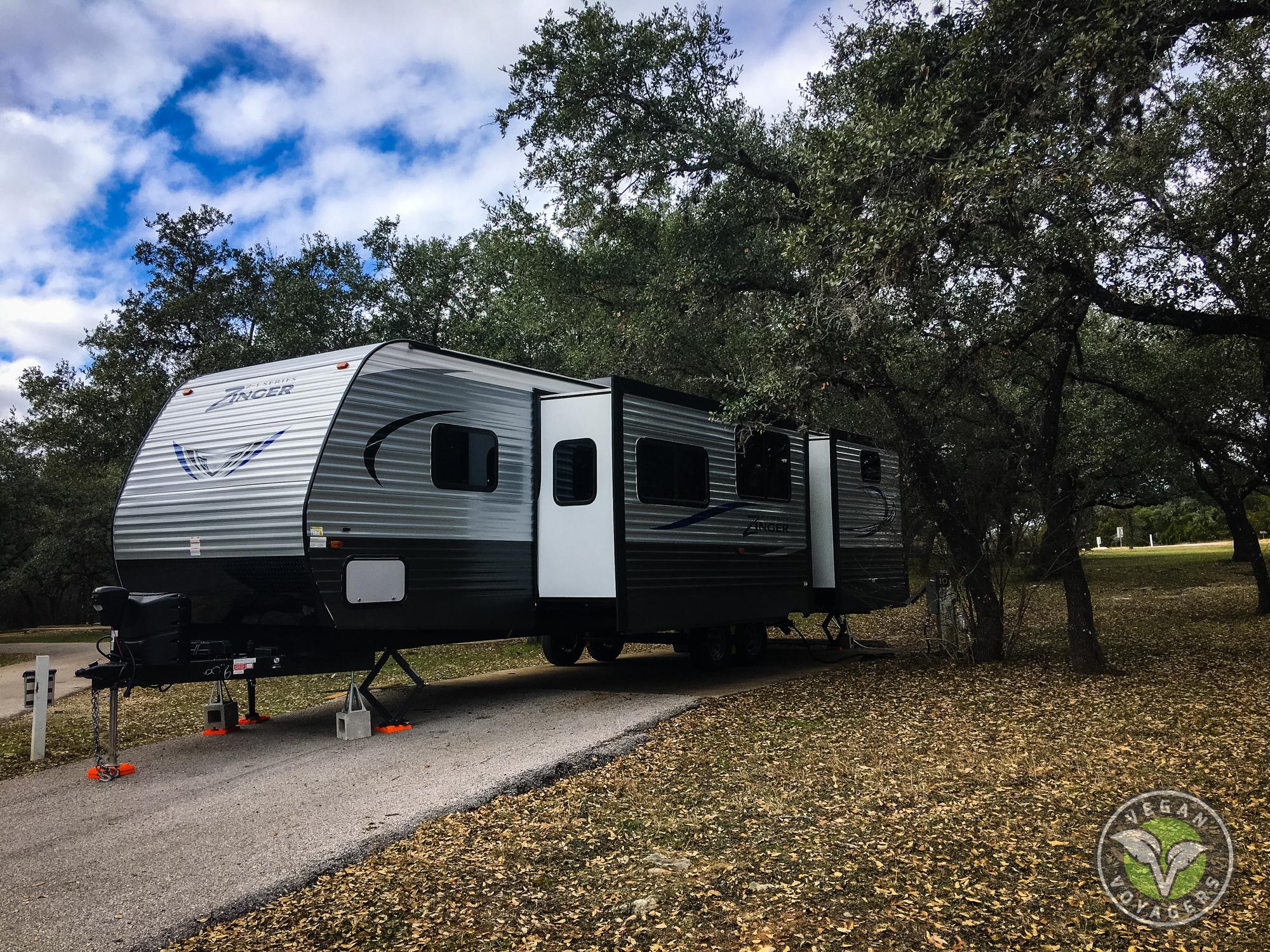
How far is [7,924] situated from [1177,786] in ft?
20.8

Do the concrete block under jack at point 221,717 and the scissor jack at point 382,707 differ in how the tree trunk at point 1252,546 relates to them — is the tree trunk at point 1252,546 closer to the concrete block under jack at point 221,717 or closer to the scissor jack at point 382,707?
the scissor jack at point 382,707

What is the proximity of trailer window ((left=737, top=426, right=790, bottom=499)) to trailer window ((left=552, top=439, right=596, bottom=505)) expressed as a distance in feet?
7.15

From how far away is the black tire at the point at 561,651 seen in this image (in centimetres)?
1265

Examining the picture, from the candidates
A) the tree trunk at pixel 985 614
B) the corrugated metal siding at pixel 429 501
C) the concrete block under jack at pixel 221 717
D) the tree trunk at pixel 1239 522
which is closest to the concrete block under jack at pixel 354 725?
the corrugated metal siding at pixel 429 501

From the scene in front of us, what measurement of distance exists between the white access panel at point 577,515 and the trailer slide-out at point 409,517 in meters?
0.02

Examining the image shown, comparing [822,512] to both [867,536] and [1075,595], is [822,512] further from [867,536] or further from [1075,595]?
[1075,595]

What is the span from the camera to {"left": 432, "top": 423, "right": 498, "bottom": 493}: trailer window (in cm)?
846

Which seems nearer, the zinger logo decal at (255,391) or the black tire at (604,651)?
the zinger logo decal at (255,391)

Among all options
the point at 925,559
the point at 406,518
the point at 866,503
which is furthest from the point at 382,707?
the point at 925,559

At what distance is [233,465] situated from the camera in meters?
7.87

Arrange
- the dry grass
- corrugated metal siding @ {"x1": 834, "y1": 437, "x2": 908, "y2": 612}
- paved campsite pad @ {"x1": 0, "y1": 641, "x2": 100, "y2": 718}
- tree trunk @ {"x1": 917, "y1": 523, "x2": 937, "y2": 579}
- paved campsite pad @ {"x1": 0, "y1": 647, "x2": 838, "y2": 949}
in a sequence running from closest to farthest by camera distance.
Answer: the dry grass → paved campsite pad @ {"x1": 0, "y1": 647, "x2": 838, "y2": 949} → paved campsite pad @ {"x1": 0, "y1": 641, "x2": 100, "y2": 718} → corrugated metal siding @ {"x1": 834, "y1": 437, "x2": 908, "y2": 612} → tree trunk @ {"x1": 917, "y1": 523, "x2": 937, "y2": 579}

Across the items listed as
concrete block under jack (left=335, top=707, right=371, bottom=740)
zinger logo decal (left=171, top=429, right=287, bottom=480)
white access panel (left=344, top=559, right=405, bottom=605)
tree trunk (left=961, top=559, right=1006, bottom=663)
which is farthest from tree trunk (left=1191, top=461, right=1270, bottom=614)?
zinger logo decal (left=171, top=429, right=287, bottom=480)

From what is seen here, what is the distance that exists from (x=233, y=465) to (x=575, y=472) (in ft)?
10.3

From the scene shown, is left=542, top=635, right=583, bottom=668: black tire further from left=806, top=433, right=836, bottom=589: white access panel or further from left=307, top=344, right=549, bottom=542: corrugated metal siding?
left=307, top=344, right=549, bottom=542: corrugated metal siding
